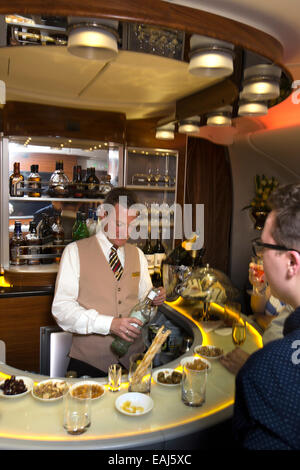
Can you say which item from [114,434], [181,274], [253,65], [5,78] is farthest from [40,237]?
[114,434]

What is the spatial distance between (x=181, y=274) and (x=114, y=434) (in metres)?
1.52

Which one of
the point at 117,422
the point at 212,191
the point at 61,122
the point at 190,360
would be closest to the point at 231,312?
the point at 190,360

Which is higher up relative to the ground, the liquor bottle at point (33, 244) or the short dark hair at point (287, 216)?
the short dark hair at point (287, 216)

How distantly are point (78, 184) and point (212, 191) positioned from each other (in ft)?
7.06

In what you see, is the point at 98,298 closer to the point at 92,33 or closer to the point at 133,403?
the point at 133,403

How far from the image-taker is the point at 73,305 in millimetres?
2252

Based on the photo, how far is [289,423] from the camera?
1.01 m

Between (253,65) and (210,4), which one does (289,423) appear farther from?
(253,65)

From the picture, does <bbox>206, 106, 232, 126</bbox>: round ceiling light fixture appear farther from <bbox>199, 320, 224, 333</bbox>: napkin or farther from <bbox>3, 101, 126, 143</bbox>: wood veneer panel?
<bbox>199, 320, 224, 333</bbox>: napkin

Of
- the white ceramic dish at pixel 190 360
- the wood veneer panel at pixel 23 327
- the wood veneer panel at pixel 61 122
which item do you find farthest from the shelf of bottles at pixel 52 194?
the white ceramic dish at pixel 190 360

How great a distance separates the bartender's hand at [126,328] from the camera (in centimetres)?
208

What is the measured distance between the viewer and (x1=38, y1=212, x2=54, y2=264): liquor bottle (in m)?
4.06

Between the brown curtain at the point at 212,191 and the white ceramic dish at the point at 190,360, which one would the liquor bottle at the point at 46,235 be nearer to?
the brown curtain at the point at 212,191

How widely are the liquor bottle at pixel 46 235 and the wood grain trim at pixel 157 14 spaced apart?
103 inches
